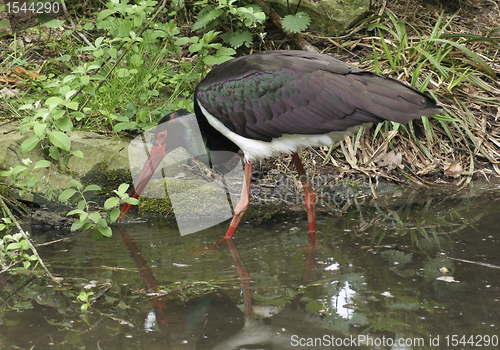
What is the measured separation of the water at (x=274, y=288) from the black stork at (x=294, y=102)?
0.47m

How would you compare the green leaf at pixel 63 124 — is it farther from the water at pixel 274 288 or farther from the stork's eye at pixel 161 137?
the stork's eye at pixel 161 137

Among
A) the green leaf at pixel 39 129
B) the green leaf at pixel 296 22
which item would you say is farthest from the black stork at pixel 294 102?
the green leaf at pixel 296 22

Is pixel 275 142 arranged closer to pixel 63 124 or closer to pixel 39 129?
pixel 63 124

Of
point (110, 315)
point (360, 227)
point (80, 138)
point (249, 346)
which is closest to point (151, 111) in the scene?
point (80, 138)

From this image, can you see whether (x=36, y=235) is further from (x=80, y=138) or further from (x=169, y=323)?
(x=169, y=323)

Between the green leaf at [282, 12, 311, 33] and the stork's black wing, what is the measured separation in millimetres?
1453

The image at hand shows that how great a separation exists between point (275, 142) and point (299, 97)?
0.40m

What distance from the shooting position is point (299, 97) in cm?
337

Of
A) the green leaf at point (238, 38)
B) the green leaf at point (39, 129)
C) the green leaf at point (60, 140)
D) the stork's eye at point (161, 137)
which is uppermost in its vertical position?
the green leaf at point (39, 129)

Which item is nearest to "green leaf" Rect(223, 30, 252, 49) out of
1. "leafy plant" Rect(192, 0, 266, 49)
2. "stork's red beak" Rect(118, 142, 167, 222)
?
"leafy plant" Rect(192, 0, 266, 49)

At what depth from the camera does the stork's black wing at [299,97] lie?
3.14 m

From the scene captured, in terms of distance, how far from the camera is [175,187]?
4.07 m

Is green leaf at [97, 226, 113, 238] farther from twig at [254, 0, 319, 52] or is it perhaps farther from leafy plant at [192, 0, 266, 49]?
twig at [254, 0, 319, 52]

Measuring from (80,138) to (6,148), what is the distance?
1.85 feet
